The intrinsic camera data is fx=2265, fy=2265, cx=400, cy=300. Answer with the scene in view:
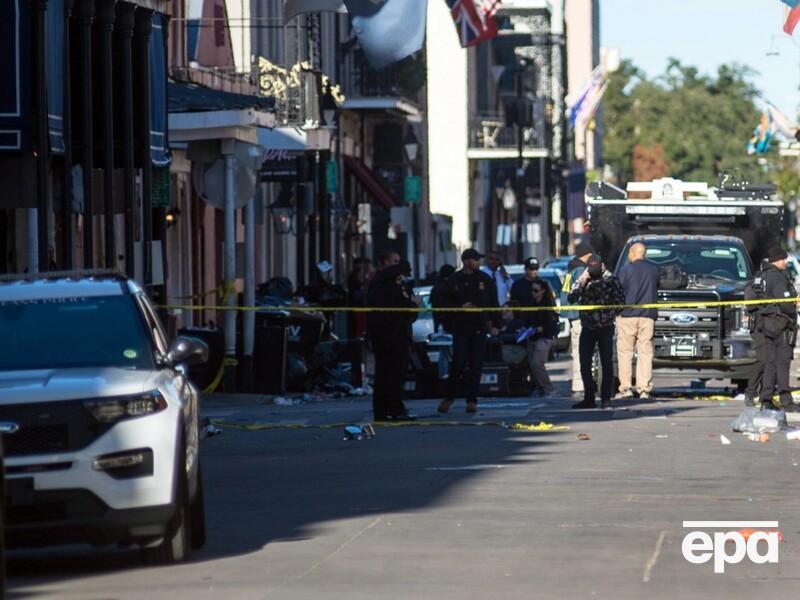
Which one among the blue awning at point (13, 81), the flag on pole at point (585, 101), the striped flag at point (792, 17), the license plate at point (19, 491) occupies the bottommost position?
the license plate at point (19, 491)

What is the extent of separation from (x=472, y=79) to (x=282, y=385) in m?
53.3

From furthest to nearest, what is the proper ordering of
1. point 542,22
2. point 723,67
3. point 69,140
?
point 723,67 < point 542,22 < point 69,140

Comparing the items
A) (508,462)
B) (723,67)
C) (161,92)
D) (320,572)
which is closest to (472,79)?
(161,92)

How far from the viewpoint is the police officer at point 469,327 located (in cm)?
2508

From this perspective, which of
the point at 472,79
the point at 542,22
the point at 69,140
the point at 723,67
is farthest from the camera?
the point at 723,67

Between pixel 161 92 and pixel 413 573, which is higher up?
pixel 161 92

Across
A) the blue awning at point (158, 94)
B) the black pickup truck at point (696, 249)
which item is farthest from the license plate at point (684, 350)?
the blue awning at point (158, 94)

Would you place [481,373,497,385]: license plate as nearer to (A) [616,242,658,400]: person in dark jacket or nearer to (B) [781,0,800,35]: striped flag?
(A) [616,242,658,400]: person in dark jacket

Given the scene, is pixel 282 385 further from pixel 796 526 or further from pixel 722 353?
pixel 796 526

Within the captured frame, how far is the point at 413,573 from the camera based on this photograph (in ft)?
39.6

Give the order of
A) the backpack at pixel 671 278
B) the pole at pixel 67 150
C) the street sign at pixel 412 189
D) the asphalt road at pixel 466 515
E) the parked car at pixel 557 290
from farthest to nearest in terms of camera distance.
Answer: the street sign at pixel 412 189
the parked car at pixel 557 290
the backpack at pixel 671 278
the pole at pixel 67 150
the asphalt road at pixel 466 515

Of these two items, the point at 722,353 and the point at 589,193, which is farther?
the point at 589,193

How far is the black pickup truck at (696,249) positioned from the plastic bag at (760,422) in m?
6.16

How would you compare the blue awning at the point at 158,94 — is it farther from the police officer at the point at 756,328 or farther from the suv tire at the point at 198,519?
the suv tire at the point at 198,519
